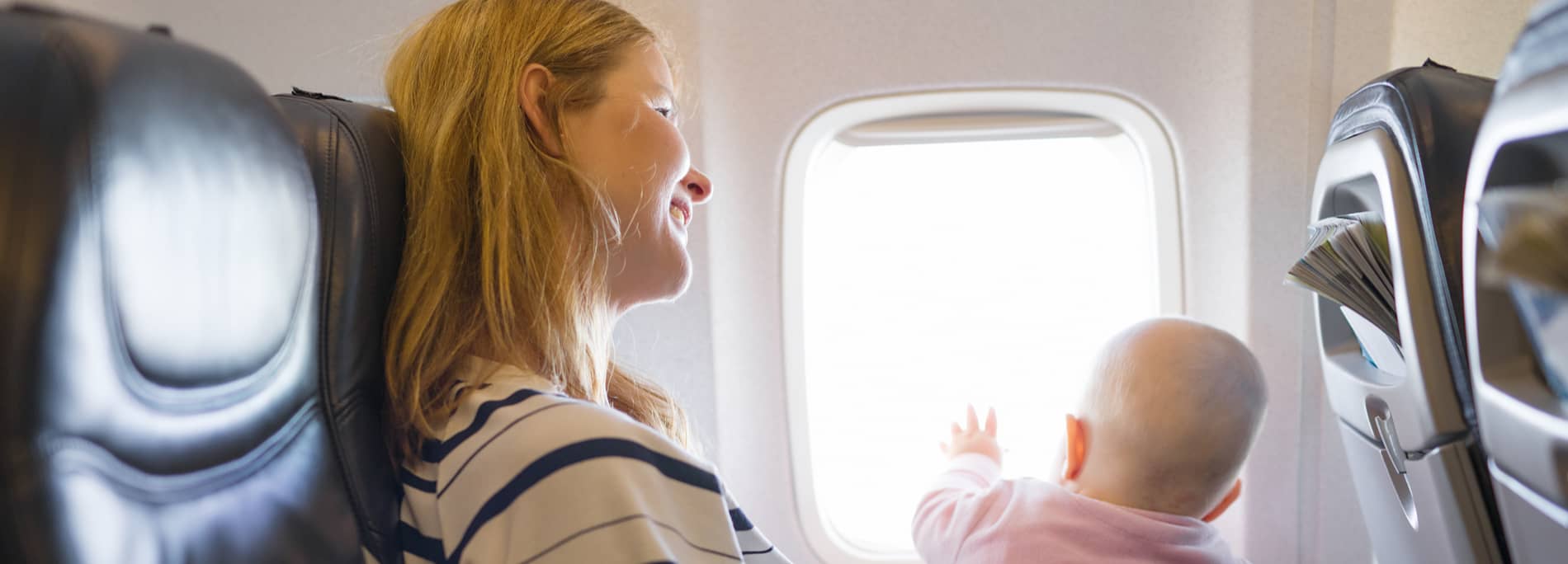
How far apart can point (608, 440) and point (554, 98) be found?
442mm

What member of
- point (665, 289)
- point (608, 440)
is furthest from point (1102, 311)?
point (608, 440)

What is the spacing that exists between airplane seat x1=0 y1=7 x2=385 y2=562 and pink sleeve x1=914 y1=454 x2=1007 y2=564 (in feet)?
3.37

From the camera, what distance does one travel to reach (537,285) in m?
1.01

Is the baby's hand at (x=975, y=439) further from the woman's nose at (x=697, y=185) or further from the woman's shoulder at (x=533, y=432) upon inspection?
the woman's shoulder at (x=533, y=432)

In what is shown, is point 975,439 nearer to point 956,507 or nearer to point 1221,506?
point 956,507

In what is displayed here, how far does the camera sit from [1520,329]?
88 centimetres

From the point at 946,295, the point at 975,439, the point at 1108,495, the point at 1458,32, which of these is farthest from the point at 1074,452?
the point at 1458,32

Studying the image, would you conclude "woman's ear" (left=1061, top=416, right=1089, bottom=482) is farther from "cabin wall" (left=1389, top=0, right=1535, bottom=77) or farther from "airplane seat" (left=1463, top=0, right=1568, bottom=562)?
"cabin wall" (left=1389, top=0, right=1535, bottom=77)

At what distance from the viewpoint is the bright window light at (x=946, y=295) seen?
218 centimetres

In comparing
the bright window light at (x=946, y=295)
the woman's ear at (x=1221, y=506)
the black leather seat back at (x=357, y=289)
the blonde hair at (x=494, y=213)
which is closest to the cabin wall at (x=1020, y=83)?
the bright window light at (x=946, y=295)

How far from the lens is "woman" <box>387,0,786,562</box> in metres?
0.80

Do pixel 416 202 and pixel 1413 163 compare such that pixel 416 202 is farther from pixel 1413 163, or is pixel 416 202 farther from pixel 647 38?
pixel 1413 163

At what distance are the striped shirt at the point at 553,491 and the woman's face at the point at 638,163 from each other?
11.4 inches

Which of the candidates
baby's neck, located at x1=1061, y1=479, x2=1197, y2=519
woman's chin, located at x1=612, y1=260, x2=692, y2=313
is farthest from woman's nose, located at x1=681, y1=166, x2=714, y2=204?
baby's neck, located at x1=1061, y1=479, x2=1197, y2=519
